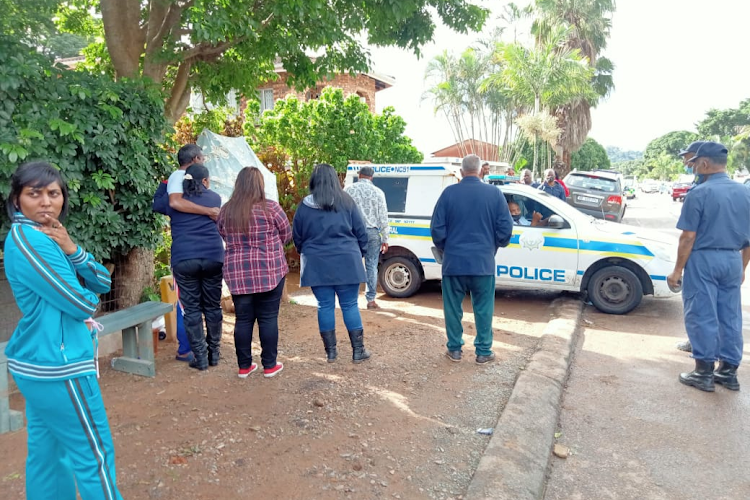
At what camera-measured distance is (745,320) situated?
6977 millimetres

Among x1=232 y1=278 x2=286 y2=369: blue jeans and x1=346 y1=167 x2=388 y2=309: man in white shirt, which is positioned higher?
x1=346 y1=167 x2=388 y2=309: man in white shirt

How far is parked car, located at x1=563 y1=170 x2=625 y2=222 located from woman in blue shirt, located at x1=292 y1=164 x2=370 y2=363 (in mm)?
11618

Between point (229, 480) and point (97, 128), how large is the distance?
3.28 m

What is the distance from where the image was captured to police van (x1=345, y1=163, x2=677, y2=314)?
7.04 metres

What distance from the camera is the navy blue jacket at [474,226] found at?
504 centimetres

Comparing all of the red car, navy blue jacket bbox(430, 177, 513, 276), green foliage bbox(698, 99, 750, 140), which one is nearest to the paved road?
navy blue jacket bbox(430, 177, 513, 276)

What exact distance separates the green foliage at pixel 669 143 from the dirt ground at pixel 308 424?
345 ft

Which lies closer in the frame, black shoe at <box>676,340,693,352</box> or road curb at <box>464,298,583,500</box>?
road curb at <box>464,298,583,500</box>

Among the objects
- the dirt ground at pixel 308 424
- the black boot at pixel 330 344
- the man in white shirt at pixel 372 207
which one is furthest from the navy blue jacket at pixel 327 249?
the man in white shirt at pixel 372 207

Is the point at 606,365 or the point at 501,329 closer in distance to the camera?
the point at 606,365

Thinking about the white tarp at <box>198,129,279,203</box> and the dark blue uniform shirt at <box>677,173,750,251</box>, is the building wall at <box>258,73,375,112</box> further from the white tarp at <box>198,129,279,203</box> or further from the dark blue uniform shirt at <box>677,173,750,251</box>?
the dark blue uniform shirt at <box>677,173,750,251</box>

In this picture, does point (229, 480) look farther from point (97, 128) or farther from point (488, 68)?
point (488, 68)

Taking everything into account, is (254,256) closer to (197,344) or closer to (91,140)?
(197,344)

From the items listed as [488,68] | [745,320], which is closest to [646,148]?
[488,68]
